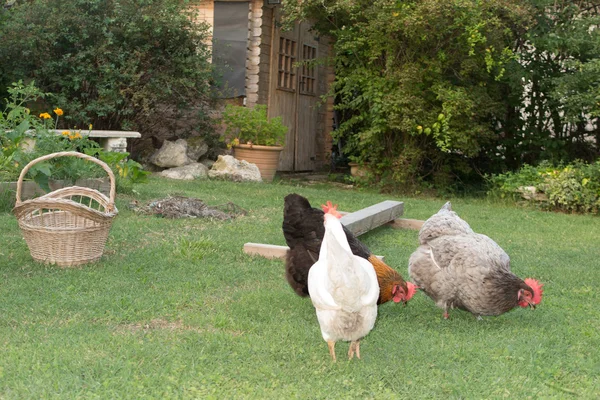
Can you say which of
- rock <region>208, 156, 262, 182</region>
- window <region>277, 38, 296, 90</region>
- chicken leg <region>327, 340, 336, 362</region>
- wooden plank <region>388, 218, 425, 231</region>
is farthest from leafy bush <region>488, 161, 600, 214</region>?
chicken leg <region>327, 340, 336, 362</region>

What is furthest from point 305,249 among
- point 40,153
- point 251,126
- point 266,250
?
point 251,126

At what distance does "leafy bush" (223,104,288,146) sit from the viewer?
12680 millimetres

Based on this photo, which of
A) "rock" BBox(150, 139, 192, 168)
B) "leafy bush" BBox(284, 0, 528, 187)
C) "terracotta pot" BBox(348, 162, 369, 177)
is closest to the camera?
"leafy bush" BBox(284, 0, 528, 187)

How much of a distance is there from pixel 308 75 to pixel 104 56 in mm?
5509

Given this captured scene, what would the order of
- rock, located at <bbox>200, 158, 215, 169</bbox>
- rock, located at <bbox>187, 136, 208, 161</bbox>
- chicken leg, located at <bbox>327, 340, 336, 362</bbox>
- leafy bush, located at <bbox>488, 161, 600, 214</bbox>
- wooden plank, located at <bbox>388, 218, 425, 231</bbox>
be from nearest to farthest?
chicken leg, located at <bbox>327, 340, 336, 362</bbox>, wooden plank, located at <bbox>388, 218, 425, 231</bbox>, leafy bush, located at <bbox>488, 161, 600, 214</bbox>, rock, located at <bbox>187, 136, 208, 161</bbox>, rock, located at <bbox>200, 158, 215, 169</bbox>

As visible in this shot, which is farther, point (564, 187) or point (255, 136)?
point (255, 136)

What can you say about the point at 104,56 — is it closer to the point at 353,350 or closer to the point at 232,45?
the point at 232,45

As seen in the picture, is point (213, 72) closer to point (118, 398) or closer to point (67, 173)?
point (67, 173)

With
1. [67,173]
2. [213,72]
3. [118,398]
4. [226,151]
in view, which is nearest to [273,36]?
[213,72]

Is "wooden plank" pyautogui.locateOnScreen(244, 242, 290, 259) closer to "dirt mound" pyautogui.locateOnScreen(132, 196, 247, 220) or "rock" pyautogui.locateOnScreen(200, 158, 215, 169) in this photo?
"dirt mound" pyautogui.locateOnScreen(132, 196, 247, 220)

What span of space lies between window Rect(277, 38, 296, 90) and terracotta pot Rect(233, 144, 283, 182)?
2106 mm

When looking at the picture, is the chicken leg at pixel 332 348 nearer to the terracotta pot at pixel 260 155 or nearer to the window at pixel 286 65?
the terracotta pot at pixel 260 155

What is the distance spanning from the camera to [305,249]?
14.8 ft

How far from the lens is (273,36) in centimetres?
1386
